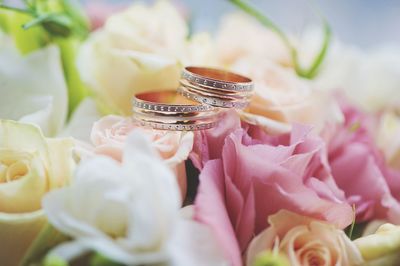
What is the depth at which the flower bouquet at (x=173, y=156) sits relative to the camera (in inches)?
13.1

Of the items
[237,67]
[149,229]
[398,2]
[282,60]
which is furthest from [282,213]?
[398,2]

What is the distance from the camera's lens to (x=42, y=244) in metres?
0.38

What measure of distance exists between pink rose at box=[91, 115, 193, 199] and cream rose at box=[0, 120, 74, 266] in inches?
1.1

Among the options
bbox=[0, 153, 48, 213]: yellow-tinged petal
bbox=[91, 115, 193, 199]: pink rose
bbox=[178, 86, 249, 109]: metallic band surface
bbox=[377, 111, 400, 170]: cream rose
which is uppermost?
bbox=[178, 86, 249, 109]: metallic band surface

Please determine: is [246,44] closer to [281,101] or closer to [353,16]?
[281,101]

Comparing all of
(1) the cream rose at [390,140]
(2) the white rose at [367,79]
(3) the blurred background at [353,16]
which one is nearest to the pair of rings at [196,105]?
(1) the cream rose at [390,140]

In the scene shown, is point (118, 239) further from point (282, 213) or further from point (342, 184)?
point (342, 184)

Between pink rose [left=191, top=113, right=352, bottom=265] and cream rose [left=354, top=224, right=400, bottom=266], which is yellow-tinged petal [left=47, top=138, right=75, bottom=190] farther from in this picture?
cream rose [left=354, top=224, right=400, bottom=266]

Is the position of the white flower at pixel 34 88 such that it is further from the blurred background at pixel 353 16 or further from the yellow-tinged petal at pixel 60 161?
the blurred background at pixel 353 16

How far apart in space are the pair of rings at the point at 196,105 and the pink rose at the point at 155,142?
0.05 feet

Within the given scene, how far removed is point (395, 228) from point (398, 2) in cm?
128

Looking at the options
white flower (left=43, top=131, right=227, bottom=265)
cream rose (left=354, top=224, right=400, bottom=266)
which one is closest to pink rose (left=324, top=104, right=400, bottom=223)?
cream rose (left=354, top=224, right=400, bottom=266)

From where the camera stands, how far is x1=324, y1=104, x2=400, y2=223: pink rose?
0.50 meters

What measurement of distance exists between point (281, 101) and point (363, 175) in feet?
0.35
